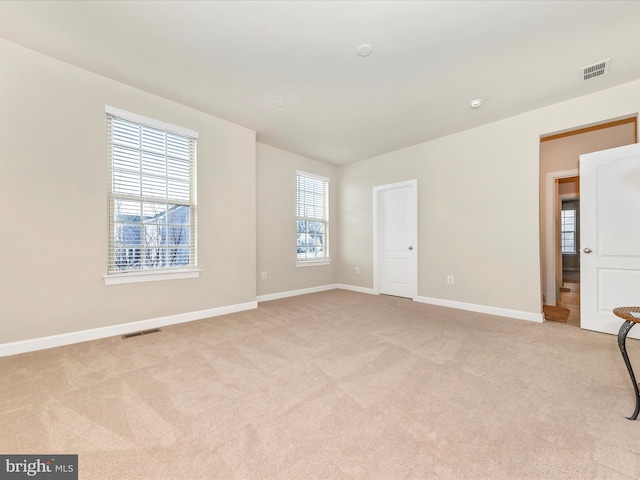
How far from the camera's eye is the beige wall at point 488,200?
11.4 feet

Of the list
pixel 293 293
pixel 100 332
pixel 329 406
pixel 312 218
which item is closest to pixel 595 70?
pixel 329 406

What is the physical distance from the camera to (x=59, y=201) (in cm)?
272

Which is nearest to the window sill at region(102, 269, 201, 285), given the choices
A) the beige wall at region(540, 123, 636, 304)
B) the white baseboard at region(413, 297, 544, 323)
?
the white baseboard at region(413, 297, 544, 323)

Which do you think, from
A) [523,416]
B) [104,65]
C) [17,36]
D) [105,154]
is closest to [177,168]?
[105,154]

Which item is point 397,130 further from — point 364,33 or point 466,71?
point 364,33

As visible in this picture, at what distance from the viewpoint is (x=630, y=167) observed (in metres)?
2.94

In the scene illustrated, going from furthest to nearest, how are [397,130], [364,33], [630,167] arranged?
[397,130] < [630,167] < [364,33]

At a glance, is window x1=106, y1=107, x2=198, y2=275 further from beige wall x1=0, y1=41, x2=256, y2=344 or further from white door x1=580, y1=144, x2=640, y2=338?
white door x1=580, y1=144, x2=640, y2=338

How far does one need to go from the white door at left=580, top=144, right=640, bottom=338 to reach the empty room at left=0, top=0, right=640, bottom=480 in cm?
2

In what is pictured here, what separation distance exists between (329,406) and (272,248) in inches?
139

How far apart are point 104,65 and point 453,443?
4.30 meters

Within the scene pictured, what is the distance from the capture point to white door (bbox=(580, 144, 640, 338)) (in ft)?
9.58

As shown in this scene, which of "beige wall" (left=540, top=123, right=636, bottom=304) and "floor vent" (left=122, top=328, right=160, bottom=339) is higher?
"beige wall" (left=540, top=123, right=636, bottom=304)

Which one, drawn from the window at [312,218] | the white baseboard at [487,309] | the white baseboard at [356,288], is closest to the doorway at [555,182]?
the white baseboard at [487,309]
